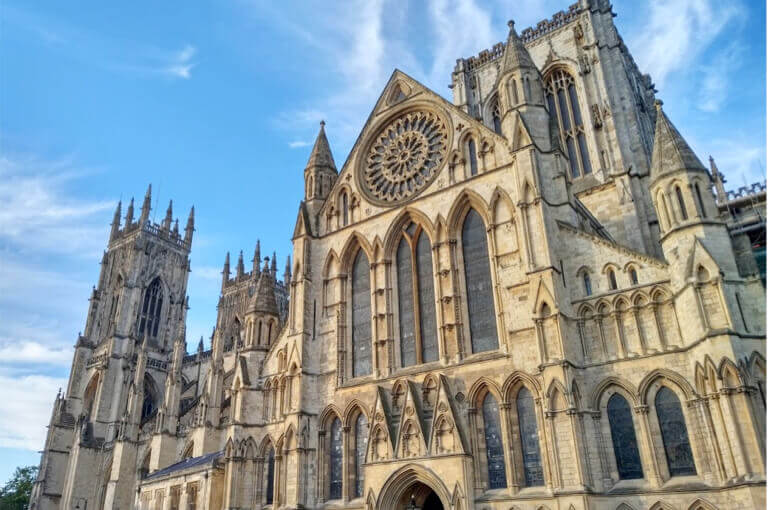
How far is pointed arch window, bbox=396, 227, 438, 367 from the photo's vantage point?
71.6 feet

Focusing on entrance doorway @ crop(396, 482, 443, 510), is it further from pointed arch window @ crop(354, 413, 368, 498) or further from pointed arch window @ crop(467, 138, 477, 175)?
pointed arch window @ crop(467, 138, 477, 175)

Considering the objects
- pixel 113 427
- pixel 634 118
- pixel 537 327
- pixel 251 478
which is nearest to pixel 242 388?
pixel 251 478

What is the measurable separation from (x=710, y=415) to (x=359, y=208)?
1546 cm

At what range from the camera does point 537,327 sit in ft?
58.6

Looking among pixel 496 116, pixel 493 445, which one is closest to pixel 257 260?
pixel 496 116

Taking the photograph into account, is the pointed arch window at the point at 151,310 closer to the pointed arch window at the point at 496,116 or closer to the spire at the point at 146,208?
the spire at the point at 146,208

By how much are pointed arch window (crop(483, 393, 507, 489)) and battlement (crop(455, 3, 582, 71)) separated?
26237mm

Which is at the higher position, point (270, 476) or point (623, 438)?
point (623, 438)

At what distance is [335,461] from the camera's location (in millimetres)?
22078

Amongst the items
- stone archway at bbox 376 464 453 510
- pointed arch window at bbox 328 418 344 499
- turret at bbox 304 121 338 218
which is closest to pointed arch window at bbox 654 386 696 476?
stone archway at bbox 376 464 453 510

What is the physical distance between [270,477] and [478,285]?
11.2 meters

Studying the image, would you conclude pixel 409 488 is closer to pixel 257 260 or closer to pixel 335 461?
pixel 335 461

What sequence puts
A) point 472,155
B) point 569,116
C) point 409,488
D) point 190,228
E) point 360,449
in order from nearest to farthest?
1. point 409,488
2. point 360,449
3. point 472,155
4. point 569,116
5. point 190,228

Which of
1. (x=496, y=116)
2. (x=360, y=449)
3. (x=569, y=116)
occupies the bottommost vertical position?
(x=360, y=449)
